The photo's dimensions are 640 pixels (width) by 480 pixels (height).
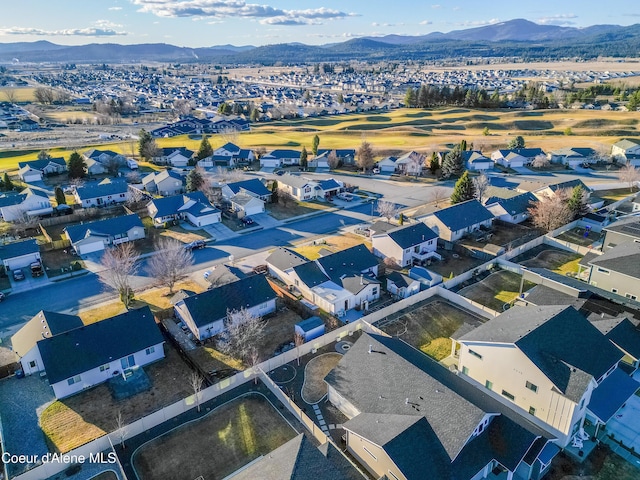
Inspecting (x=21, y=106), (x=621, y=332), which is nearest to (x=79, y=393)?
(x=621, y=332)

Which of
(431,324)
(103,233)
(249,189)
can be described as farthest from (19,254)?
(431,324)

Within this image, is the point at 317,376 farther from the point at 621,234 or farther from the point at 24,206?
the point at 24,206

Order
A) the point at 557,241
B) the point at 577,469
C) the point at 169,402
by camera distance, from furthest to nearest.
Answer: the point at 557,241, the point at 169,402, the point at 577,469

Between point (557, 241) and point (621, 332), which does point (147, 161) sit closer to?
point (557, 241)

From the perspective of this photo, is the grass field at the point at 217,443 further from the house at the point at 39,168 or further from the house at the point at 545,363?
the house at the point at 39,168

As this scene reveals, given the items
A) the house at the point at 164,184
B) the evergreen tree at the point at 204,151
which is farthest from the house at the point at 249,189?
the evergreen tree at the point at 204,151

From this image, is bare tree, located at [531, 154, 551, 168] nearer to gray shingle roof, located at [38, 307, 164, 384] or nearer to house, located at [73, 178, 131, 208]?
house, located at [73, 178, 131, 208]
